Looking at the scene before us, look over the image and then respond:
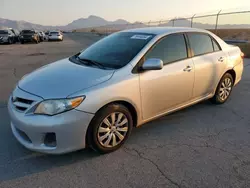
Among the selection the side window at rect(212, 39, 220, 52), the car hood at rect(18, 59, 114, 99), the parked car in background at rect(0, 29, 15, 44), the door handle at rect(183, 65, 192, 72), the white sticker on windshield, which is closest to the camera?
the car hood at rect(18, 59, 114, 99)

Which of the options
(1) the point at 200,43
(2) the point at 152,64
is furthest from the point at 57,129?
(1) the point at 200,43

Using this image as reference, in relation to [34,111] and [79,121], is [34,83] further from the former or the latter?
[79,121]

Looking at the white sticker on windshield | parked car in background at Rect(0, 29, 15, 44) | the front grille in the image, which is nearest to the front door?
the white sticker on windshield

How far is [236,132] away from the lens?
12.6 feet

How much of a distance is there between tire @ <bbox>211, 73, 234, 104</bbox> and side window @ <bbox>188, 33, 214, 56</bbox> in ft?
2.39

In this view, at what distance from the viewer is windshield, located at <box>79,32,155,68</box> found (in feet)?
11.6

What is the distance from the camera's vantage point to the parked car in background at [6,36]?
22.8m

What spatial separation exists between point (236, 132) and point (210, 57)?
1.44 m

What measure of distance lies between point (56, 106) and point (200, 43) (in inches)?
115

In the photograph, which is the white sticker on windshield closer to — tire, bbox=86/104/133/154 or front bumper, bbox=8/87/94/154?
tire, bbox=86/104/133/154

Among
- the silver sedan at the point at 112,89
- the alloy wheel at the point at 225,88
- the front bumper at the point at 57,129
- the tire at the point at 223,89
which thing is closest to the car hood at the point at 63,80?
the silver sedan at the point at 112,89

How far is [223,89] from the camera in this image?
5008mm

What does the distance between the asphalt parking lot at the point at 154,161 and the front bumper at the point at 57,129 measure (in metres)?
0.26

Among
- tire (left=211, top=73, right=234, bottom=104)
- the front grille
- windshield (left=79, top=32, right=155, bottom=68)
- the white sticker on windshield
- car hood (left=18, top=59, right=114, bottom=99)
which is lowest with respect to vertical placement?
tire (left=211, top=73, right=234, bottom=104)
